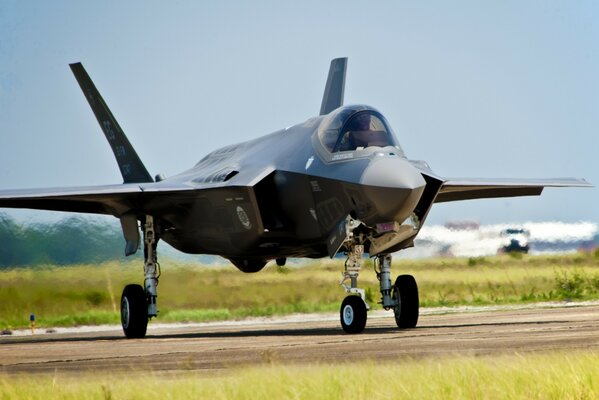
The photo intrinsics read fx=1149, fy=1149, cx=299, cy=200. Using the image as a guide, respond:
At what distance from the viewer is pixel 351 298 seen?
17.0 metres

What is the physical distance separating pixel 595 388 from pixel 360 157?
25.7 ft

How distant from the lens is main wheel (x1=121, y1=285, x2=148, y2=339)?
1938 centimetres

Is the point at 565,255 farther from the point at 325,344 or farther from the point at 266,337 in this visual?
the point at 325,344

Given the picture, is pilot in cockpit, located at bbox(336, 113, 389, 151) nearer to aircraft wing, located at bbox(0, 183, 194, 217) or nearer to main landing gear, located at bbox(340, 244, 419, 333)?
main landing gear, located at bbox(340, 244, 419, 333)

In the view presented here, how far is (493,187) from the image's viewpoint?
20.4 m

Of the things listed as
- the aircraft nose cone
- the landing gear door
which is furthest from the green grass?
the landing gear door

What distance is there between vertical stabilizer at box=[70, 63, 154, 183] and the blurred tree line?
4.48 ft

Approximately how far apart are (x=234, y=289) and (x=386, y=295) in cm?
771

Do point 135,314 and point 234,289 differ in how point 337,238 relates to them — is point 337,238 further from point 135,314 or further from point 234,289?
point 234,289

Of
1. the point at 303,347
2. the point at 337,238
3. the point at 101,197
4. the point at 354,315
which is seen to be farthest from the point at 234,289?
the point at 303,347

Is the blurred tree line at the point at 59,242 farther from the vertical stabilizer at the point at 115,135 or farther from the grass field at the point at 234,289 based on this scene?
the vertical stabilizer at the point at 115,135

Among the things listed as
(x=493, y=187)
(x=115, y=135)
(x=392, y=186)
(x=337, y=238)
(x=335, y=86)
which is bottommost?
(x=337, y=238)

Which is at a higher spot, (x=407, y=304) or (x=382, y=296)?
(x=382, y=296)

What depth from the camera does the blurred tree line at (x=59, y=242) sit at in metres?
23.9
